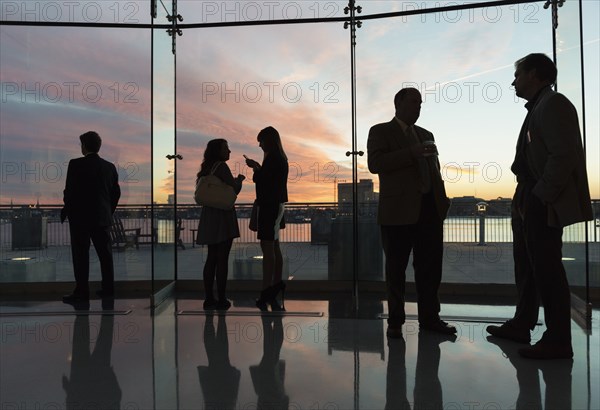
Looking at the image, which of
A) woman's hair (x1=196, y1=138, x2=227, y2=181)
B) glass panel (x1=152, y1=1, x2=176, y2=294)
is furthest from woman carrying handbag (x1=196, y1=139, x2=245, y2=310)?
glass panel (x1=152, y1=1, x2=176, y2=294)

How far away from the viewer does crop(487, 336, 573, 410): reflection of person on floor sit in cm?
183

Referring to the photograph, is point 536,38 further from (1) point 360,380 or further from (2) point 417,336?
(1) point 360,380

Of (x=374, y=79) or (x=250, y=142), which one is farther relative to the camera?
(x=250, y=142)

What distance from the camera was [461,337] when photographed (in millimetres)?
2785

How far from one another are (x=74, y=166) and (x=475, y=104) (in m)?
3.66

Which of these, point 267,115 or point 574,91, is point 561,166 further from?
point 267,115

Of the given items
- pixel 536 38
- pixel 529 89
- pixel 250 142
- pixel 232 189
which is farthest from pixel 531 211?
pixel 250 142

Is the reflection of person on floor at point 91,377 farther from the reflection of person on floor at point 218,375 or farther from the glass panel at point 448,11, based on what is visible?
the glass panel at point 448,11

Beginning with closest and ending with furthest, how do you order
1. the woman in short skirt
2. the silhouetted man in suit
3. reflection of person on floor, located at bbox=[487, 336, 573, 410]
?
1. reflection of person on floor, located at bbox=[487, 336, 573, 410]
2. the woman in short skirt
3. the silhouetted man in suit

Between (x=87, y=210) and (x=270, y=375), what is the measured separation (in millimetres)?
2622

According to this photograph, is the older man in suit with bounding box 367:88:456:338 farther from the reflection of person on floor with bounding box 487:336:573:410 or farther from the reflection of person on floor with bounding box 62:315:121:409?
the reflection of person on floor with bounding box 62:315:121:409

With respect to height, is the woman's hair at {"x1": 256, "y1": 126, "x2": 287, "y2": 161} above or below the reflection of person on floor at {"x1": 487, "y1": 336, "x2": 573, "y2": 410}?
above

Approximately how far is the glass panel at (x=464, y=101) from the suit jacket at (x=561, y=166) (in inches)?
79.0

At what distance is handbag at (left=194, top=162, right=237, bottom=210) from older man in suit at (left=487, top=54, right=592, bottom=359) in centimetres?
208
